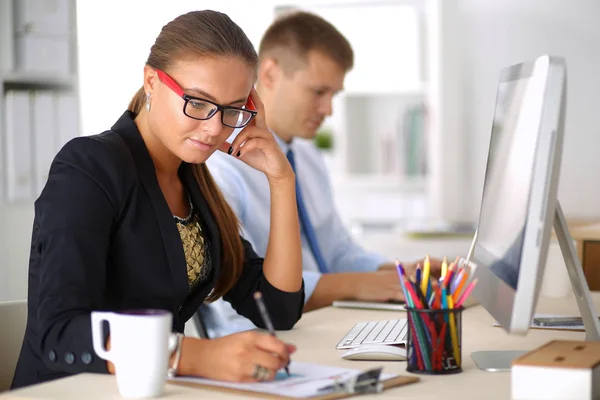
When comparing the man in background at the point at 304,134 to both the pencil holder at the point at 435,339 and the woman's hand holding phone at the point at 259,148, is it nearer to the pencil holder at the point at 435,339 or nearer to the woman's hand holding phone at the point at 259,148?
the woman's hand holding phone at the point at 259,148

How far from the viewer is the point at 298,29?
2504 mm

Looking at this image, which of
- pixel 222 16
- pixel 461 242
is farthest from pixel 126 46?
pixel 222 16

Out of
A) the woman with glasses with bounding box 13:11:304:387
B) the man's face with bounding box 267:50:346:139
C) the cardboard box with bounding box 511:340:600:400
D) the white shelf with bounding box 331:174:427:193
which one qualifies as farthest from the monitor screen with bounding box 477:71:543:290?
the white shelf with bounding box 331:174:427:193

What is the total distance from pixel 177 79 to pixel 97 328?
0.50m

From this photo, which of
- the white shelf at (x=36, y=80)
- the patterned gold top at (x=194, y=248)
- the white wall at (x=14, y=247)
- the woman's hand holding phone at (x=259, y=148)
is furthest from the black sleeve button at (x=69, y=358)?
the white shelf at (x=36, y=80)

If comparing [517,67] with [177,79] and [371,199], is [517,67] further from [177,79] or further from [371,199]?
[371,199]

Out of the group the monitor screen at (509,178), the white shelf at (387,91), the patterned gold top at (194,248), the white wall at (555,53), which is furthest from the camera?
the white shelf at (387,91)

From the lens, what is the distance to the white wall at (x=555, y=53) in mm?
3828

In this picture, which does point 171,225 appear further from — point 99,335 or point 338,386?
point 338,386

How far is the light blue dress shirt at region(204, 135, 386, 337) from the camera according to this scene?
2.03 meters

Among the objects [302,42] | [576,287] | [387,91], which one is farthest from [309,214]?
[387,91]

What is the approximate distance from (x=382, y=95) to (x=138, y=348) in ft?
12.0

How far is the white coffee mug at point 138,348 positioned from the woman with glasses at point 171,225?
9 cm

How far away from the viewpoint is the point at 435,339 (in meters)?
Result: 1.20
